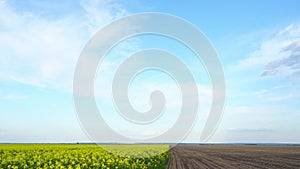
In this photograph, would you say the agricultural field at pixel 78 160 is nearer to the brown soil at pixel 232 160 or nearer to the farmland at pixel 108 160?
the farmland at pixel 108 160

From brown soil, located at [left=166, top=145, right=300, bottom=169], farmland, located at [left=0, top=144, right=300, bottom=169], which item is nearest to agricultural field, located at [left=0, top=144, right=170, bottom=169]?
farmland, located at [left=0, top=144, right=300, bottom=169]

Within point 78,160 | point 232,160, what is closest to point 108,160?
point 78,160

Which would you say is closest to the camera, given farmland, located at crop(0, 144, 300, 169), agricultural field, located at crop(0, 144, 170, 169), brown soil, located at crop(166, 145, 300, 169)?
agricultural field, located at crop(0, 144, 170, 169)

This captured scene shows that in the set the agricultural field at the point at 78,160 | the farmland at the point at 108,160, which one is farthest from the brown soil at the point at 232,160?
the agricultural field at the point at 78,160

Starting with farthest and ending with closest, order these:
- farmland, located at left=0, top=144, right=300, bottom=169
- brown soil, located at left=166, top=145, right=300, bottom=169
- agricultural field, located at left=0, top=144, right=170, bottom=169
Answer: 1. brown soil, located at left=166, top=145, right=300, bottom=169
2. farmland, located at left=0, top=144, right=300, bottom=169
3. agricultural field, located at left=0, top=144, right=170, bottom=169

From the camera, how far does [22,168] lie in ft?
44.6

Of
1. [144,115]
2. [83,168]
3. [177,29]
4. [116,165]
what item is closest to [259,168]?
[144,115]

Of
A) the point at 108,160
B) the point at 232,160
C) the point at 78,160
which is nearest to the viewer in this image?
the point at 108,160

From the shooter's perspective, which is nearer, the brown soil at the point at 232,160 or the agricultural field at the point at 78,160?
the agricultural field at the point at 78,160

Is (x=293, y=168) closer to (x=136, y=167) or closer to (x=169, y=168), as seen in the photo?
(x=169, y=168)

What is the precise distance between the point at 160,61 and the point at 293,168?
14322mm

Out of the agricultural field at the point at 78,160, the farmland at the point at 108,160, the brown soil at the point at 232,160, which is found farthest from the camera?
the brown soil at the point at 232,160

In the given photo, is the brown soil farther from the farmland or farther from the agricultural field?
the agricultural field

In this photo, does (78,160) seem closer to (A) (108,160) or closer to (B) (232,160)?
(A) (108,160)
